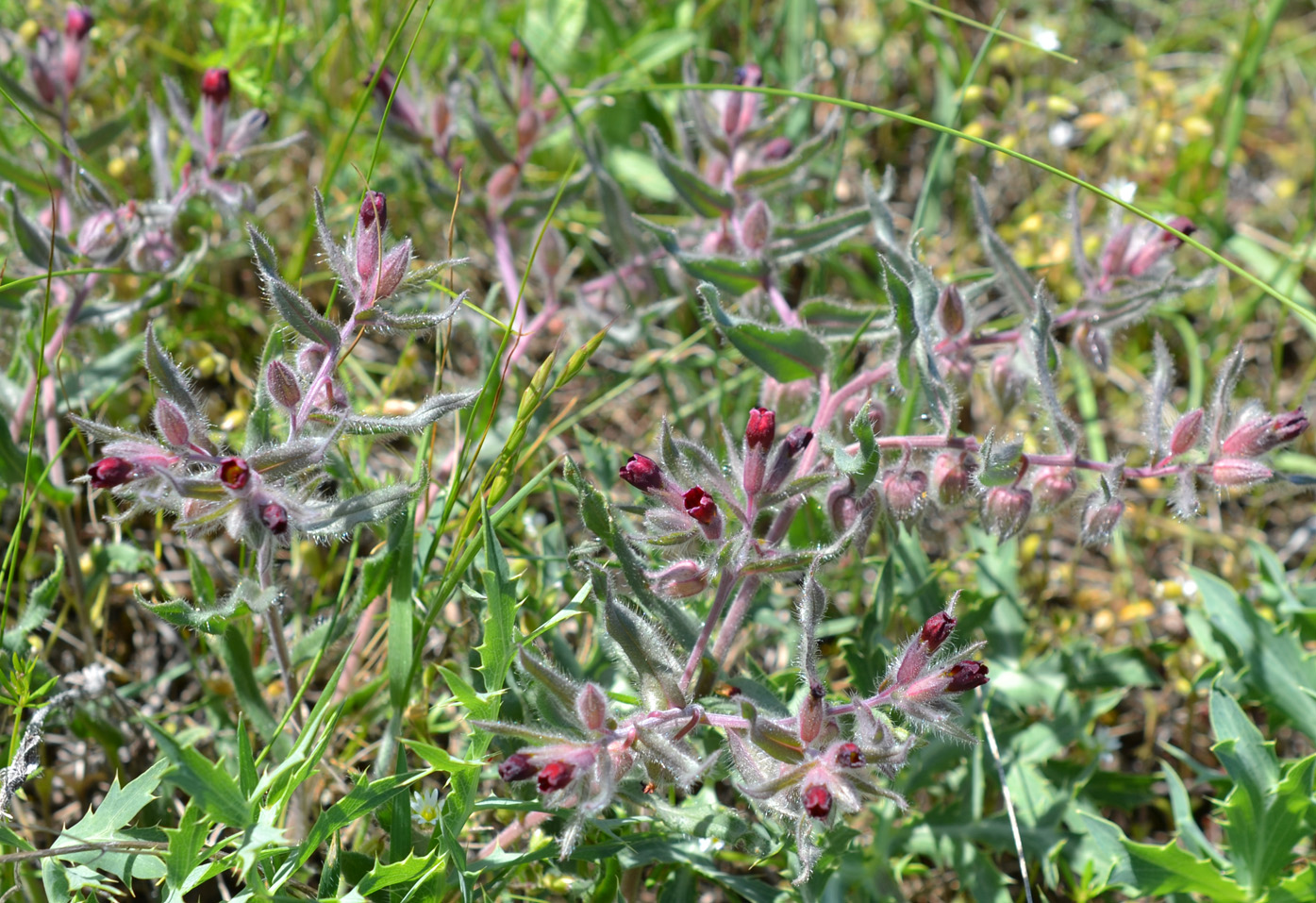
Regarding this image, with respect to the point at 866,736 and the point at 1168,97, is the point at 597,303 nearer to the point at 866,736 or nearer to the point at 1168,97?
the point at 866,736

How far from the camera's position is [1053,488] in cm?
266

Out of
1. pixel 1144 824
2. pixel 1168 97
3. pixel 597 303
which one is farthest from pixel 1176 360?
pixel 597 303

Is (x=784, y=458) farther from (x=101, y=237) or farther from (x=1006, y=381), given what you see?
(x=101, y=237)

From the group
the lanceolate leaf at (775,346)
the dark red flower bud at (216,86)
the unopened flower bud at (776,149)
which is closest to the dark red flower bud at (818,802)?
the lanceolate leaf at (775,346)

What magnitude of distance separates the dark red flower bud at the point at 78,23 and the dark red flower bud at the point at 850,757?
123 inches

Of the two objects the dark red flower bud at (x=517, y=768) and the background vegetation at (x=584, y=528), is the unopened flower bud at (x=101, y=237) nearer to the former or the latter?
the background vegetation at (x=584, y=528)

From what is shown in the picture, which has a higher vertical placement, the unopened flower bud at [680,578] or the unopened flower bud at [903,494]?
the unopened flower bud at [903,494]

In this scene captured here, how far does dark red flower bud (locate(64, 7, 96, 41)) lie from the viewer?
129 inches

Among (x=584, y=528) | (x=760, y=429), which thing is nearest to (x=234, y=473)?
(x=760, y=429)

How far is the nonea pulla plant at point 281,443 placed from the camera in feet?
6.86

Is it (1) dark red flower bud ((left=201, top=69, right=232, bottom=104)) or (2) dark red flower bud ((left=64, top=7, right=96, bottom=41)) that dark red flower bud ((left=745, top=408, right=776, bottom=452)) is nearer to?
(1) dark red flower bud ((left=201, top=69, right=232, bottom=104))

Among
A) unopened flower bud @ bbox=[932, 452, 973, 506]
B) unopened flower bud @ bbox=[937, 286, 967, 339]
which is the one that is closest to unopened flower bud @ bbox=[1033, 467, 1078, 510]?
unopened flower bud @ bbox=[932, 452, 973, 506]

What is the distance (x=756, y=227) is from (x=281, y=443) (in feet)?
5.38

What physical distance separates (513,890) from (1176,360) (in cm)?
344
